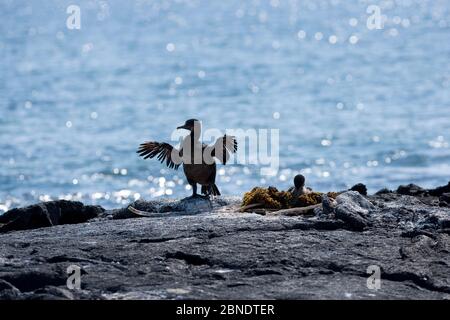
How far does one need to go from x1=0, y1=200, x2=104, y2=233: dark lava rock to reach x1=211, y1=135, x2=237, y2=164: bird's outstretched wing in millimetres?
1723

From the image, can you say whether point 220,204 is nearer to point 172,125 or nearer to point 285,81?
point 172,125

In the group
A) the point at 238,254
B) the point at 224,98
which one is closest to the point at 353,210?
the point at 238,254

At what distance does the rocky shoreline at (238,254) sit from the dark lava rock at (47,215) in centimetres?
15

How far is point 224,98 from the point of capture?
4669 centimetres

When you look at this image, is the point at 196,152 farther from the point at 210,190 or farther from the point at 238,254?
the point at 238,254

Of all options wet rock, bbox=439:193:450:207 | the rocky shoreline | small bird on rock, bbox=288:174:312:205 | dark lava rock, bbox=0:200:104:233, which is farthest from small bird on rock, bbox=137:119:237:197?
wet rock, bbox=439:193:450:207

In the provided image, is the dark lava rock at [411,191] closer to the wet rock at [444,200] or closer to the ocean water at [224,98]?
the wet rock at [444,200]

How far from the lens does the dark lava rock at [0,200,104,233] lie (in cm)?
1350

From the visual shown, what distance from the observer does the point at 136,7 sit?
11388 cm

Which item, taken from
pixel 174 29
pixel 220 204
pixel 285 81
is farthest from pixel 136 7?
pixel 220 204

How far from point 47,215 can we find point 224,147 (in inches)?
84.6

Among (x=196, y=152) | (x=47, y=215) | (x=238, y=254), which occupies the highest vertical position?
(x=196, y=152)

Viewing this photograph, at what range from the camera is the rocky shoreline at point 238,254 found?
33.7 feet

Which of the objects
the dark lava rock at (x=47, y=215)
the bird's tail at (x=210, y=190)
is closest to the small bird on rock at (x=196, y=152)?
the bird's tail at (x=210, y=190)
